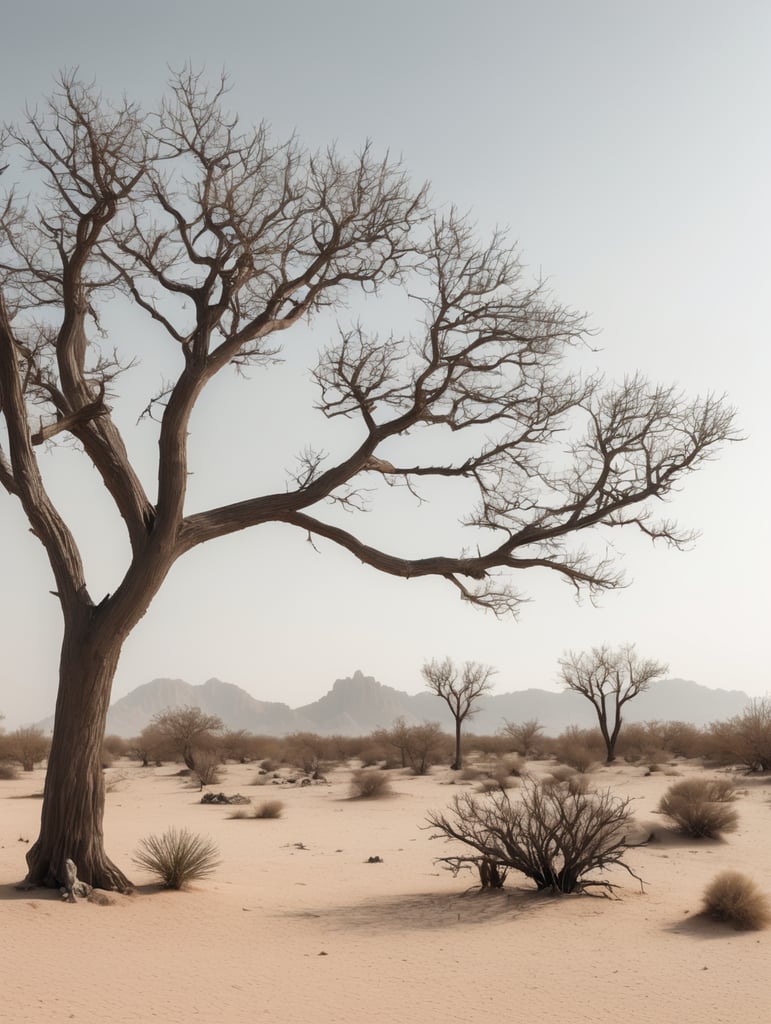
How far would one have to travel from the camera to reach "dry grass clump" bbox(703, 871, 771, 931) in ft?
29.7

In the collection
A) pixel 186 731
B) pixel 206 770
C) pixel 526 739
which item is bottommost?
pixel 206 770

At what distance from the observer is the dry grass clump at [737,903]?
9.05 m

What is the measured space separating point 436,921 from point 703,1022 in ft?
12.5

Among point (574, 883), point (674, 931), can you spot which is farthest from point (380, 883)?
point (674, 931)

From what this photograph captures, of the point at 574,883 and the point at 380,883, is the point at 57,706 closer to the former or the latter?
the point at 380,883

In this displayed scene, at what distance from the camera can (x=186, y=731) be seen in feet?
122

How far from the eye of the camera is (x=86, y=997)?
623cm

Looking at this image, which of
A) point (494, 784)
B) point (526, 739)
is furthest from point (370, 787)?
point (526, 739)

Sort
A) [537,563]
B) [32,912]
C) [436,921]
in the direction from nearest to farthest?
[32,912] < [436,921] < [537,563]

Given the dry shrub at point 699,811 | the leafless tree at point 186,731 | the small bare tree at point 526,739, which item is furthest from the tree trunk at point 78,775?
the small bare tree at point 526,739

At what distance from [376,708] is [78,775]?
15822 centimetres

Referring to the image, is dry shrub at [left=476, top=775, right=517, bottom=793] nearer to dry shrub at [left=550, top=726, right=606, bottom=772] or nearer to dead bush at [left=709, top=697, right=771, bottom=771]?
dry shrub at [left=550, top=726, right=606, bottom=772]

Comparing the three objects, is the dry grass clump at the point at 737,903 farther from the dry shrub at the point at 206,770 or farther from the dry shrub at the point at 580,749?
the dry shrub at the point at 580,749

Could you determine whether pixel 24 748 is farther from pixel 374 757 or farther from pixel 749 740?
pixel 749 740
